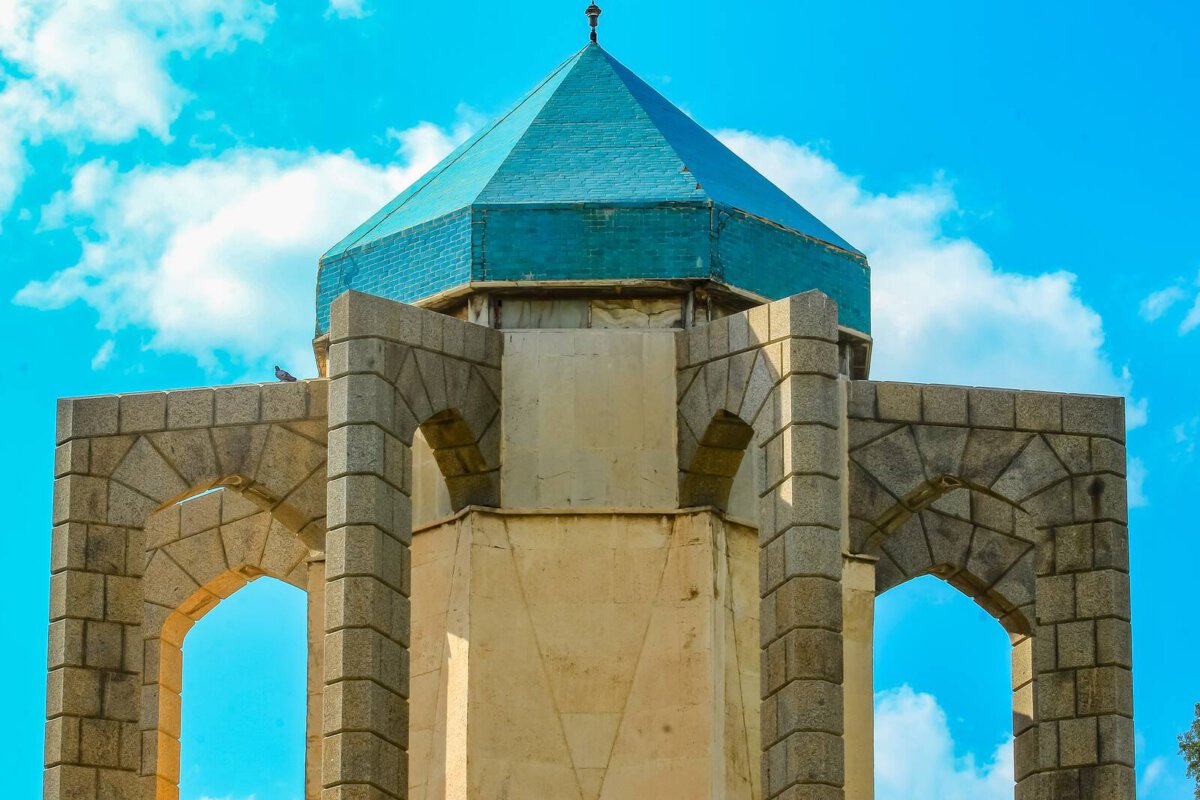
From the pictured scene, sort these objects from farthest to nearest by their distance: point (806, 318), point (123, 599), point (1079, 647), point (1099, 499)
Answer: point (1099, 499)
point (123, 599)
point (1079, 647)
point (806, 318)

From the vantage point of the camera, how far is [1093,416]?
113 feet

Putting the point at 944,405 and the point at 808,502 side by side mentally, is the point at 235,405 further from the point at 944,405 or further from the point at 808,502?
the point at 944,405

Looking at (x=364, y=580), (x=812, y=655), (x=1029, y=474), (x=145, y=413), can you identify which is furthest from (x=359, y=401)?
(x=1029, y=474)

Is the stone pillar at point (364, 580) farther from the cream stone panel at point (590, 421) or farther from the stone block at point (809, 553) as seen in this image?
the stone block at point (809, 553)

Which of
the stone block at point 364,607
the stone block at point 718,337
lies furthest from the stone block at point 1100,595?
the stone block at point 364,607

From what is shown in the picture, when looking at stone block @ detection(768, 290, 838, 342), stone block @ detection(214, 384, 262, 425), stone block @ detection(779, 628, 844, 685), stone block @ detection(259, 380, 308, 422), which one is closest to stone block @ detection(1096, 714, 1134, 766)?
stone block @ detection(779, 628, 844, 685)

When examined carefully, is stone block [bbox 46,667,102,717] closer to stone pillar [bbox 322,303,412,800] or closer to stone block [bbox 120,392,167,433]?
stone block [bbox 120,392,167,433]

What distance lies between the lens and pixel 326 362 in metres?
36.5

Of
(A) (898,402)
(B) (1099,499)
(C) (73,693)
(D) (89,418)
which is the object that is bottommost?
(C) (73,693)

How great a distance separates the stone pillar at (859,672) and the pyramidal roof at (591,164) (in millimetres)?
3595

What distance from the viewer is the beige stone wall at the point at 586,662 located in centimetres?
3303

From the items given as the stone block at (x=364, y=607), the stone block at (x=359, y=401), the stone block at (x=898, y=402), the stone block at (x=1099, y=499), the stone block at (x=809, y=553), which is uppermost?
the stone block at (x=898, y=402)

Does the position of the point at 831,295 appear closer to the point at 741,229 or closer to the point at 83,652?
the point at 741,229

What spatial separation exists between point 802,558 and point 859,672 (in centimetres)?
521
